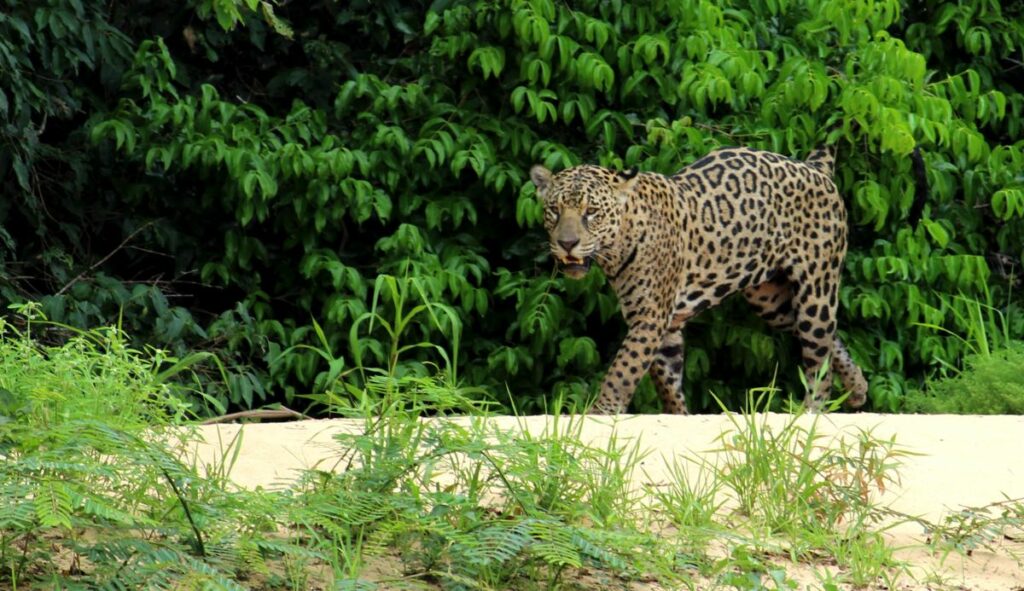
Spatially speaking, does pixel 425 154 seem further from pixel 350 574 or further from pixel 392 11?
pixel 350 574

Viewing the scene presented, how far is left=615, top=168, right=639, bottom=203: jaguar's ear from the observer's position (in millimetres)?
7586

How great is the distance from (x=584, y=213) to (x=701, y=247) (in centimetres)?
80

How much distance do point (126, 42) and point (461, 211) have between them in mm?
1903

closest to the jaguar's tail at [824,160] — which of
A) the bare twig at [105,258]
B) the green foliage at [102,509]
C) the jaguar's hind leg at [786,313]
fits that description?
the jaguar's hind leg at [786,313]

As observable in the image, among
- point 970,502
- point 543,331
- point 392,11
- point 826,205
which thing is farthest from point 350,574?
point 392,11

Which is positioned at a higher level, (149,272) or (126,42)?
(126,42)

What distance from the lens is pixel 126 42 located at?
26.3ft

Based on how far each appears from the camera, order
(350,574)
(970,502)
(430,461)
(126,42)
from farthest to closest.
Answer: (126,42)
(970,502)
(430,461)
(350,574)

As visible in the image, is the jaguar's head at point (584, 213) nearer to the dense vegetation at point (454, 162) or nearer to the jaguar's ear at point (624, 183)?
the jaguar's ear at point (624, 183)

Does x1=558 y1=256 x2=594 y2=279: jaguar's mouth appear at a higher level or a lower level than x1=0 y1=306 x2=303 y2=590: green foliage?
lower

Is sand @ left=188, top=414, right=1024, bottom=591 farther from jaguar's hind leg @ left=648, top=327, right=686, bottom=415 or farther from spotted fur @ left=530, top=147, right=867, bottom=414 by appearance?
jaguar's hind leg @ left=648, top=327, right=686, bottom=415

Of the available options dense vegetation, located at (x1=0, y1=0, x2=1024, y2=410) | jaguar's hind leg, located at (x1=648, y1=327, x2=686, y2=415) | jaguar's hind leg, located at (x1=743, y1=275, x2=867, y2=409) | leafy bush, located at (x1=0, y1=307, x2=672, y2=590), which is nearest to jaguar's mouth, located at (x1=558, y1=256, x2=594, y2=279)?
dense vegetation, located at (x1=0, y1=0, x2=1024, y2=410)

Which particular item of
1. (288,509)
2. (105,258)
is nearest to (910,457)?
(288,509)

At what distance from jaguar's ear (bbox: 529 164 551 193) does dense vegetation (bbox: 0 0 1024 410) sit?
1.02ft
